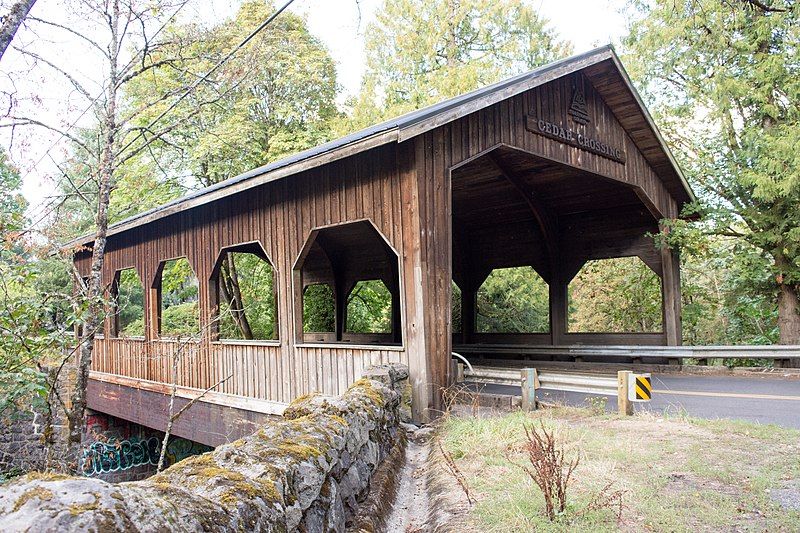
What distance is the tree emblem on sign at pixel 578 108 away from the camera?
9977 millimetres

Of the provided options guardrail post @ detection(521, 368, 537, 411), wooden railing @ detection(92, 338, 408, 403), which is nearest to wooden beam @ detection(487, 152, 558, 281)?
wooden railing @ detection(92, 338, 408, 403)

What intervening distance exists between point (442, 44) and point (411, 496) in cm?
2213

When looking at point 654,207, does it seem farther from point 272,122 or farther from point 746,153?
point 272,122

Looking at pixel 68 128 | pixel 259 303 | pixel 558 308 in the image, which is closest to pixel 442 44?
pixel 259 303

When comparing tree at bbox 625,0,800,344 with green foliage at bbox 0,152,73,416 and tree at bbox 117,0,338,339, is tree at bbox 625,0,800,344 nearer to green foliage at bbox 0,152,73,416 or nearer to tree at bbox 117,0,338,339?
tree at bbox 117,0,338,339

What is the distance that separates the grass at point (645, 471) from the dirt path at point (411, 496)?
1.17 feet

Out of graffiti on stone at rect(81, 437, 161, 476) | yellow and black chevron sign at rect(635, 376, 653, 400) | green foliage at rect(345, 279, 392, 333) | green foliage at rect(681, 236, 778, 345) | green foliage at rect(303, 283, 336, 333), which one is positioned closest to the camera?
yellow and black chevron sign at rect(635, 376, 653, 400)

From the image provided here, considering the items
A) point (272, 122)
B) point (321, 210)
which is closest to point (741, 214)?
point (321, 210)

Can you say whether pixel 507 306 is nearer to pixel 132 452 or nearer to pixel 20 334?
pixel 132 452

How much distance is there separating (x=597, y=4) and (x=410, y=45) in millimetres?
20282

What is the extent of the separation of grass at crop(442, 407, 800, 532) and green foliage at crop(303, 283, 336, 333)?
12.3 m

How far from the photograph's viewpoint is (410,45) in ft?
77.5

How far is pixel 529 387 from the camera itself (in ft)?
23.2

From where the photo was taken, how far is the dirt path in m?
4.04
